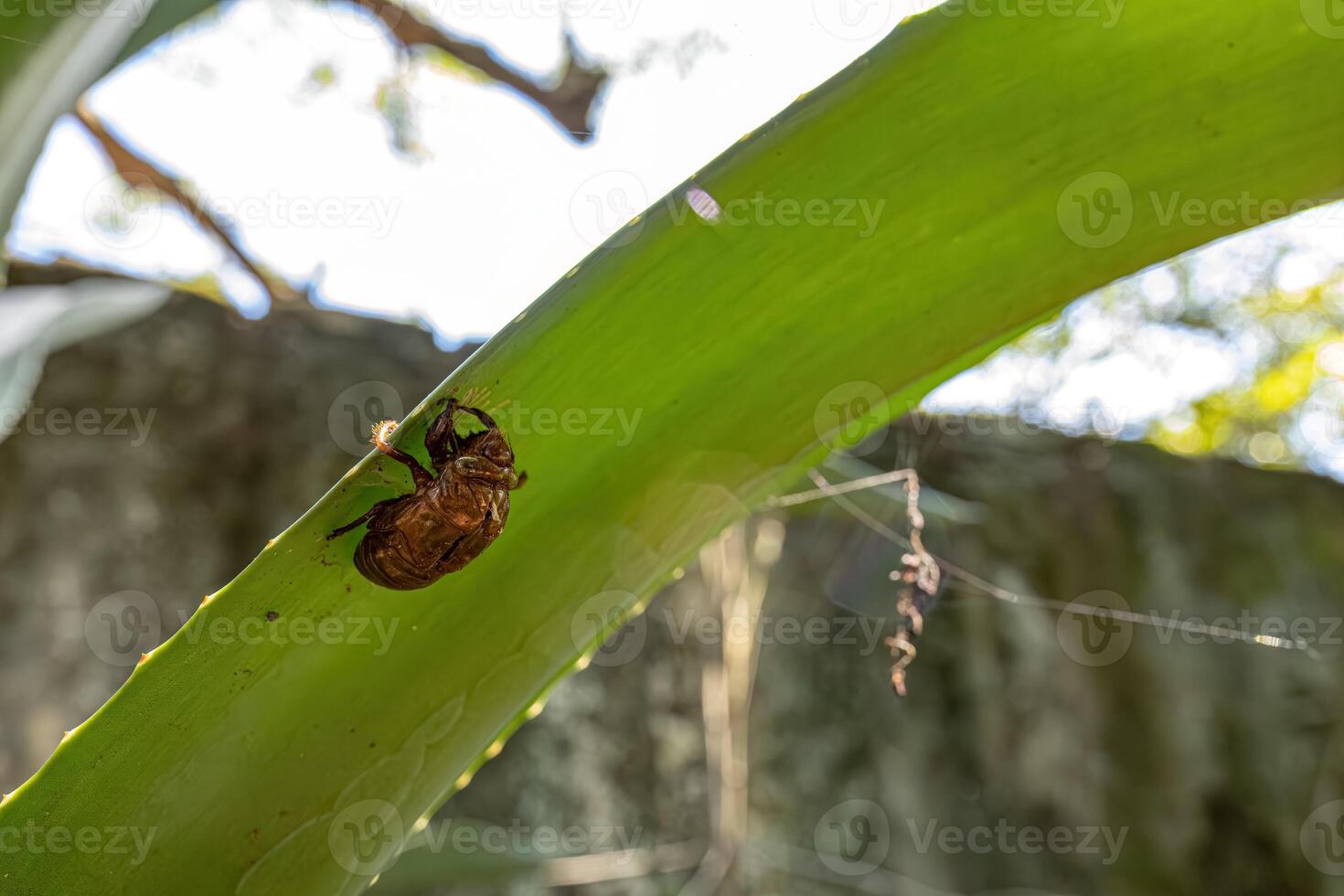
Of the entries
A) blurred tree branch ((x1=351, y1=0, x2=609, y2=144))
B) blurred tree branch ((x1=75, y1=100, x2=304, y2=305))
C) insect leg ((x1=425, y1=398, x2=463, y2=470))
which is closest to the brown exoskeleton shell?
insect leg ((x1=425, y1=398, x2=463, y2=470))

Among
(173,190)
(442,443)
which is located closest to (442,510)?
(442,443)

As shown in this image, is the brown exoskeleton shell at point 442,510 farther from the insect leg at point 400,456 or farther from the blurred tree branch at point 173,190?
the blurred tree branch at point 173,190

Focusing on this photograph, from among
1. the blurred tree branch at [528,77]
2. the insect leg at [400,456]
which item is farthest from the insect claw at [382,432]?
the blurred tree branch at [528,77]

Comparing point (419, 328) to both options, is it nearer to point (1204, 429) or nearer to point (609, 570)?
point (609, 570)

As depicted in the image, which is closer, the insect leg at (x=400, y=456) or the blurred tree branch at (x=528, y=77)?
the insect leg at (x=400, y=456)

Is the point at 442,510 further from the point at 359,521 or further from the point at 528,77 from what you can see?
the point at 528,77

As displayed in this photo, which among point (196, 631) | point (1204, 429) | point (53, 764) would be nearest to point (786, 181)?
point (196, 631)

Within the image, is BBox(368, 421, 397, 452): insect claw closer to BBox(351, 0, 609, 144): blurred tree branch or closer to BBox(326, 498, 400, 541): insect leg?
BBox(326, 498, 400, 541): insect leg
